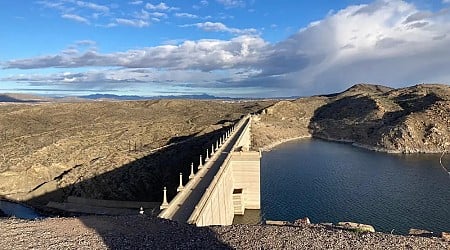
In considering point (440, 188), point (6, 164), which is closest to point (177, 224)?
point (440, 188)

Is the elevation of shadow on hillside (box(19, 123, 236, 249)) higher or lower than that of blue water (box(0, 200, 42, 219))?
higher

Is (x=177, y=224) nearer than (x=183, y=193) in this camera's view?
Yes

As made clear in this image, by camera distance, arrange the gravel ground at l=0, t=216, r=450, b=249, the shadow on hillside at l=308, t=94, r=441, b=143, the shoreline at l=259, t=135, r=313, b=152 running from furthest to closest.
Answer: the shadow on hillside at l=308, t=94, r=441, b=143
the shoreline at l=259, t=135, r=313, b=152
the gravel ground at l=0, t=216, r=450, b=249

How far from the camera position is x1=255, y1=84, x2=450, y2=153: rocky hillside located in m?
82.7

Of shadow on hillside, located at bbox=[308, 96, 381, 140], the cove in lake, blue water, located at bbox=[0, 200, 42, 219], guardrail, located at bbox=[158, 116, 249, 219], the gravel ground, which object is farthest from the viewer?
shadow on hillside, located at bbox=[308, 96, 381, 140]

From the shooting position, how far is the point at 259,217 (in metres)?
41.9

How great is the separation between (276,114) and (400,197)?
75.6 metres

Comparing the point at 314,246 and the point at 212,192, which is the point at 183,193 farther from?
the point at 314,246

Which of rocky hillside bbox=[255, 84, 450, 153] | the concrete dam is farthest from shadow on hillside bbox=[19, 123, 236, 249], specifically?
rocky hillside bbox=[255, 84, 450, 153]

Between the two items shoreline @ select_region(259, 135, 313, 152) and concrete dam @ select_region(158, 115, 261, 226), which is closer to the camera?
concrete dam @ select_region(158, 115, 261, 226)

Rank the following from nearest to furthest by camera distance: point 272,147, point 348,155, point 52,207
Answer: point 52,207, point 348,155, point 272,147

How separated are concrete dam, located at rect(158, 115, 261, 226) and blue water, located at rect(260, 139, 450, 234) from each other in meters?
2.76

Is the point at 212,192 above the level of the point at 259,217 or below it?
above

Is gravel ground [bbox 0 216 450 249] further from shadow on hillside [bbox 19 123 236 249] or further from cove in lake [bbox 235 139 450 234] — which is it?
shadow on hillside [bbox 19 123 236 249]
